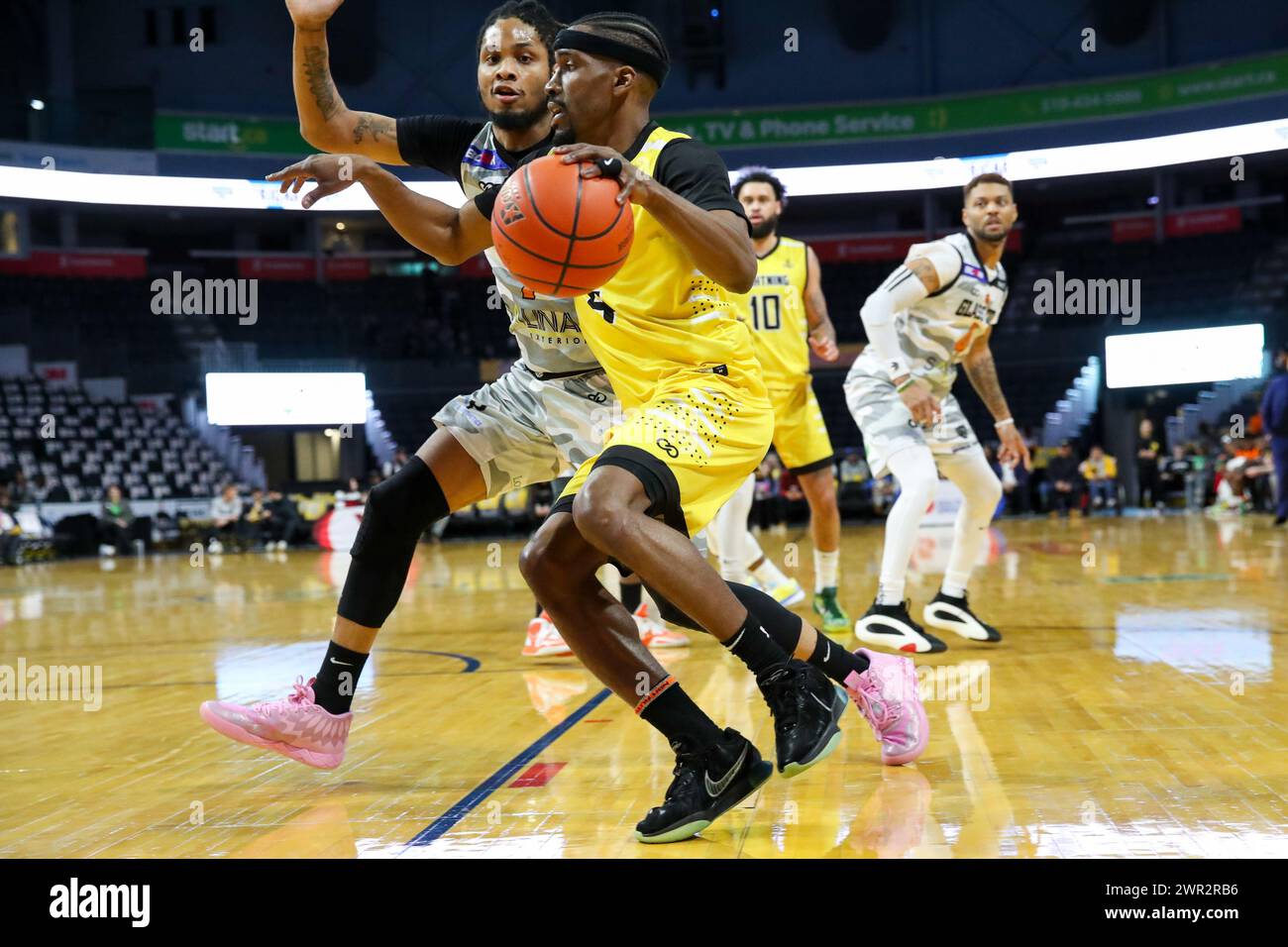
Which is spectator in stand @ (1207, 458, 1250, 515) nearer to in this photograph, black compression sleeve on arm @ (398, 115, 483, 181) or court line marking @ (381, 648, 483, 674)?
court line marking @ (381, 648, 483, 674)

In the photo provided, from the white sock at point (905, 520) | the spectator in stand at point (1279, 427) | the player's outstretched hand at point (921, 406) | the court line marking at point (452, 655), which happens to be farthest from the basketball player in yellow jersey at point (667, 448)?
the spectator in stand at point (1279, 427)

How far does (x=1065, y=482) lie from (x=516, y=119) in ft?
60.0

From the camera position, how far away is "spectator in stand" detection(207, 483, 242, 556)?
63.0 ft

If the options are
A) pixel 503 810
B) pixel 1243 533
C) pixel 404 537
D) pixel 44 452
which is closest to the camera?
pixel 503 810

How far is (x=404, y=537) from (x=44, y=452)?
69.2ft

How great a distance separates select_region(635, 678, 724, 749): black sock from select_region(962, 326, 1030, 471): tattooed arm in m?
3.23

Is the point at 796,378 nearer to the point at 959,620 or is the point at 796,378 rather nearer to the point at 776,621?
the point at 959,620

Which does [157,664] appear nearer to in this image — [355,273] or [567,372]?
[567,372]

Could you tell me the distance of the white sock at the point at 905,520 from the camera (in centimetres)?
538

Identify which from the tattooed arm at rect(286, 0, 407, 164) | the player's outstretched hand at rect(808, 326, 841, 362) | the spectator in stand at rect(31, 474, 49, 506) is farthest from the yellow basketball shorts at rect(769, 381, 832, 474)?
the spectator in stand at rect(31, 474, 49, 506)

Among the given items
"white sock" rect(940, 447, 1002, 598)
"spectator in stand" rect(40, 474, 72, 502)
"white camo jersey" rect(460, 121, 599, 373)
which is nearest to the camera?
"white camo jersey" rect(460, 121, 599, 373)

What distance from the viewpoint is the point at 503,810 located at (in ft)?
9.14
